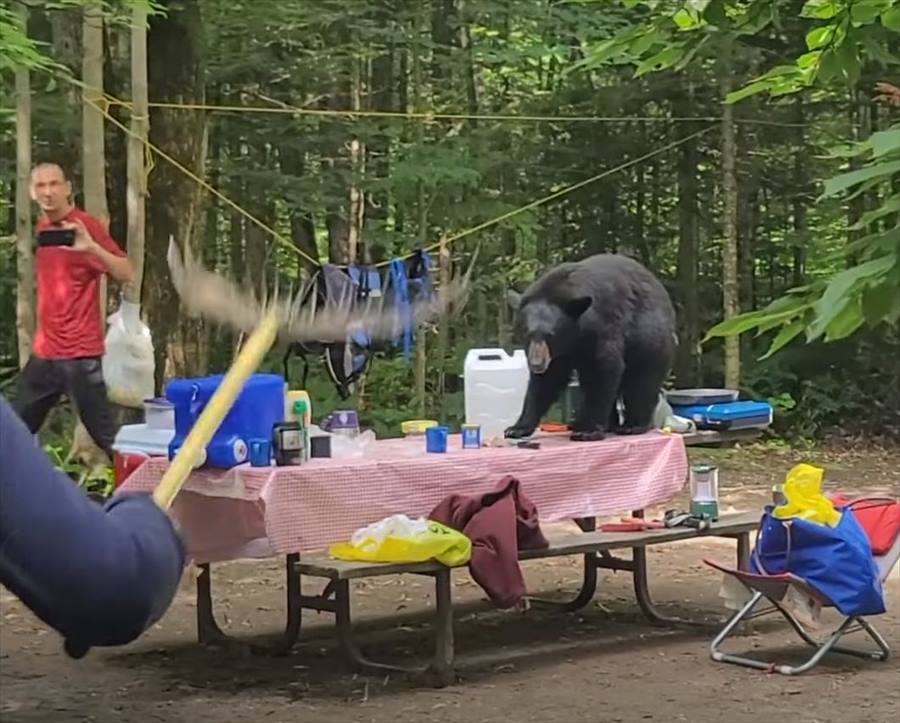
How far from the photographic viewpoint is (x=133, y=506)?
3.43 ft

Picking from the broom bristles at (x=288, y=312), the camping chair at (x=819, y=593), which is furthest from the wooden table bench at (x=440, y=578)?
the broom bristles at (x=288, y=312)

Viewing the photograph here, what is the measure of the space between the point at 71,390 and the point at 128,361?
58cm

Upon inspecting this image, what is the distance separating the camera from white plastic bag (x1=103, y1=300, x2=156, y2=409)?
7.04 meters

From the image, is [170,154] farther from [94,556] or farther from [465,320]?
[94,556]

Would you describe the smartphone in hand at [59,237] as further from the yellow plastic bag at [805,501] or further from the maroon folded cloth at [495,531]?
the yellow plastic bag at [805,501]

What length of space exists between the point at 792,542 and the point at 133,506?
4543 mm

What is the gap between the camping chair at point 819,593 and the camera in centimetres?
525

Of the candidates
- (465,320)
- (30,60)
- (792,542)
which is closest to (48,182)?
(30,60)

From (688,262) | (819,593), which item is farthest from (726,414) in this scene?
(688,262)

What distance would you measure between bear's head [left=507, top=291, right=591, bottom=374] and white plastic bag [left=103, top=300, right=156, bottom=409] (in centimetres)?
212

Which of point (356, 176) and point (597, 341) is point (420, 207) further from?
point (597, 341)

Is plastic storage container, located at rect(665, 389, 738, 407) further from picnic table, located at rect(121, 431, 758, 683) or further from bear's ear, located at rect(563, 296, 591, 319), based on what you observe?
bear's ear, located at rect(563, 296, 591, 319)

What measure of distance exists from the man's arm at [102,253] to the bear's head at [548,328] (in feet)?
5.65

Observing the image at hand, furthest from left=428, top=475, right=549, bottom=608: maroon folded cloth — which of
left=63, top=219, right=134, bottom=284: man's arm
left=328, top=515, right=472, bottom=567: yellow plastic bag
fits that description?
left=63, top=219, right=134, bottom=284: man's arm
